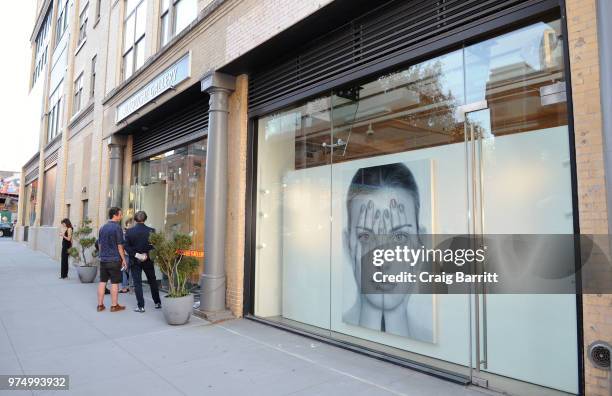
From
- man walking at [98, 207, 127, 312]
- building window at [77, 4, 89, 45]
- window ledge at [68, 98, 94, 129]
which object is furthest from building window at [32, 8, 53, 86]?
man walking at [98, 207, 127, 312]

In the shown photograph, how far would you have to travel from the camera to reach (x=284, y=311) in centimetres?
748

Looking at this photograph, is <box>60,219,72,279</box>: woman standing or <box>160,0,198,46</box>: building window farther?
<box>60,219,72,279</box>: woman standing

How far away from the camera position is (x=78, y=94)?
63.6 ft

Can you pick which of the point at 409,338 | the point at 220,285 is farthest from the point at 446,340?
the point at 220,285

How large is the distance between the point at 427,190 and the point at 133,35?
1143cm

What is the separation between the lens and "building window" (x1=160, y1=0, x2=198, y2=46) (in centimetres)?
978

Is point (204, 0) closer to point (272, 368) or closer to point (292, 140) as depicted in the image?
point (292, 140)

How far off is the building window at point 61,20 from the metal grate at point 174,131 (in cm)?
1452

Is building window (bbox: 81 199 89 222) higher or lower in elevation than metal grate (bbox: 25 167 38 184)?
lower

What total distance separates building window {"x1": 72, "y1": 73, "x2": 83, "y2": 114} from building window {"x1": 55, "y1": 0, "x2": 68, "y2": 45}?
5156 millimetres

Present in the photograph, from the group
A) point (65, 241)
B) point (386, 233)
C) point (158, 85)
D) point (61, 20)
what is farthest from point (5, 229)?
point (386, 233)

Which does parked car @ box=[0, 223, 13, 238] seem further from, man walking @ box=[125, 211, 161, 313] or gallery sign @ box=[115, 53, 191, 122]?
man walking @ box=[125, 211, 161, 313]

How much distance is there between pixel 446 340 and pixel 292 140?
14.0 ft

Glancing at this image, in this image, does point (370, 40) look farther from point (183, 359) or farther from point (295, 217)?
point (183, 359)
